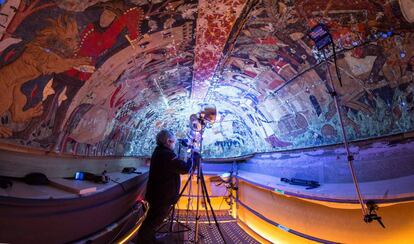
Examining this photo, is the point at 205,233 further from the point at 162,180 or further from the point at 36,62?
the point at 36,62

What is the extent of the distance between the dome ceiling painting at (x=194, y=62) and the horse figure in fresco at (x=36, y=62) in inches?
0.4

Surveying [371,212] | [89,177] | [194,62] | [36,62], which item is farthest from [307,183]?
[36,62]

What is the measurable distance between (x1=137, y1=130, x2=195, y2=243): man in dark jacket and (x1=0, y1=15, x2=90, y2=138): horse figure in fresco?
6.32 feet

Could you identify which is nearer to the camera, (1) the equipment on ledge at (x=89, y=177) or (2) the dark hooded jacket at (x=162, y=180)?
(1) the equipment on ledge at (x=89, y=177)

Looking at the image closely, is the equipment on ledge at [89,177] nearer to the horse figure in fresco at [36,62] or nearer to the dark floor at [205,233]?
the horse figure in fresco at [36,62]

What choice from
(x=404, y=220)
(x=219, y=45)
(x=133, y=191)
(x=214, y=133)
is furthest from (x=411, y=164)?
(x=214, y=133)

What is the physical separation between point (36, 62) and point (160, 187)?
2.53 meters

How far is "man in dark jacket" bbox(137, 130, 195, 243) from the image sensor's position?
141 inches

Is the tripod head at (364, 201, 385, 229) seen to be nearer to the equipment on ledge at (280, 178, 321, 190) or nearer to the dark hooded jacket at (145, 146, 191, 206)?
the equipment on ledge at (280, 178, 321, 190)

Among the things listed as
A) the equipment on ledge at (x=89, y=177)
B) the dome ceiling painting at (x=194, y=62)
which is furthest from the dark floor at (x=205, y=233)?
the dome ceiling painting at (x=194, y=62)

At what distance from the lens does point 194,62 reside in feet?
14.0

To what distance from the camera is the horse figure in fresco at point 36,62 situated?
195cm

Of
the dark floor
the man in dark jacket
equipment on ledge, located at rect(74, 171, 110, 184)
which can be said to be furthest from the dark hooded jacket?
the dark floor

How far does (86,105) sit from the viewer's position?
11.2ft
